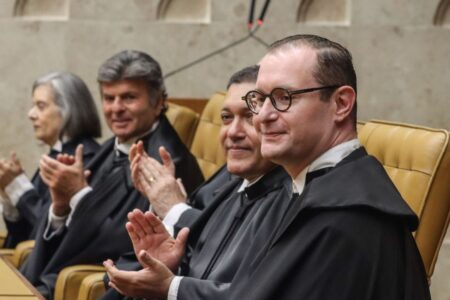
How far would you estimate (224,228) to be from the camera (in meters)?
3.38

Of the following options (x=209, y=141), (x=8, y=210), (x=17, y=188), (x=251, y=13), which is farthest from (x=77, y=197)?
(x=251, y=13)

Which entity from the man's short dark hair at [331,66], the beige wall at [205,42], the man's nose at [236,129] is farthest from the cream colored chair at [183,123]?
the man's short dark hair at [331,66]

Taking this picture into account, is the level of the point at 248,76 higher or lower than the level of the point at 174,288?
higher

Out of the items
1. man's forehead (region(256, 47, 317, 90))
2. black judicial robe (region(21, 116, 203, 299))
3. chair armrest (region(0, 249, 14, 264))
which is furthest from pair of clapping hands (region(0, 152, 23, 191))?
man's forehead (region(256, 47, 317, 90))

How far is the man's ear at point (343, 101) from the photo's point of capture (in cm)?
243

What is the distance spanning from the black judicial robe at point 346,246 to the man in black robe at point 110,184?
208cm

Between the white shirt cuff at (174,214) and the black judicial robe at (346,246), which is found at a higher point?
the black judicial robe at (346,246)

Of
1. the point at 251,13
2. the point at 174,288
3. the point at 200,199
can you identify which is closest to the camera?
the point at 174,288

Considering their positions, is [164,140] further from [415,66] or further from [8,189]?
[415,66]

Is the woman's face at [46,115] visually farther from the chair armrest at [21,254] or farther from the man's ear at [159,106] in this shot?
the man's ear at [159,106]

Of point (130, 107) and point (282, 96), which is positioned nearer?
point (282, 96)

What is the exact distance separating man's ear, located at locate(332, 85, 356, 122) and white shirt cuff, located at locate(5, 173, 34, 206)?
2.99 meters

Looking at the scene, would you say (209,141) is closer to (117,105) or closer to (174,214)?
(117,105)

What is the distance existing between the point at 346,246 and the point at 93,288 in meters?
1.84
